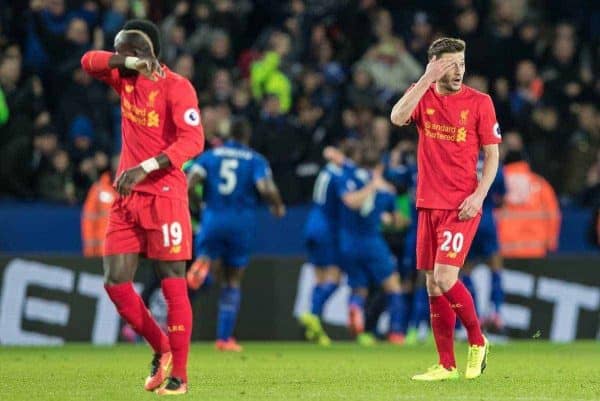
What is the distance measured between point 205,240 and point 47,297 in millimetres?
2205

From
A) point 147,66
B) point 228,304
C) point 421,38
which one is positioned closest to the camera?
point 147,66

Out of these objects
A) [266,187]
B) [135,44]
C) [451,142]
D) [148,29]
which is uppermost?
[148,29]

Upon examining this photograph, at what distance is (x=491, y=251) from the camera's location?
1664 cm

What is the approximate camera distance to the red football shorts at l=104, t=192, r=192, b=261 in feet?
30.3

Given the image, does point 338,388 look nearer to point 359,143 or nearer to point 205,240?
point 205,240

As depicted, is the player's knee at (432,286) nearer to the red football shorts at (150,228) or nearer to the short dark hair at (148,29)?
the red football shorts at (150,228)

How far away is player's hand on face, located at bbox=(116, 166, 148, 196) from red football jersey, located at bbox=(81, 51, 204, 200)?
222mm

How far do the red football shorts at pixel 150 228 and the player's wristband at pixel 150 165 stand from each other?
11.0 inches

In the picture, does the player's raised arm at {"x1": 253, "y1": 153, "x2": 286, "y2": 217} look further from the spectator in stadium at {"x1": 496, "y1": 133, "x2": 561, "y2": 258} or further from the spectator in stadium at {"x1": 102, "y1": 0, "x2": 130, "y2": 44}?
the spectator in stadium at {"x1": 102, "y1": 0, "x2": 130, "y2": 44}

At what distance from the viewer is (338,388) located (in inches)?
377

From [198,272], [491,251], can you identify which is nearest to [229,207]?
[198,272]

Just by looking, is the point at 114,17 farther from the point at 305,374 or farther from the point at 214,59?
the point at 305,374

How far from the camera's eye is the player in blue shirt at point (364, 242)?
16.6 metres

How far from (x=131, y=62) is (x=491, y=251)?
8255 mm
